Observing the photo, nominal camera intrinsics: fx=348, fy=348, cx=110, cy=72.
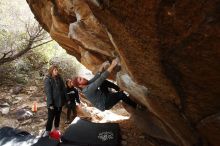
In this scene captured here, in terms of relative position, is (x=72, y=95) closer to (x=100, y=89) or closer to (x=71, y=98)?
(x=71, y=98)

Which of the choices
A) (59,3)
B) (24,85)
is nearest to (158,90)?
(59,3)

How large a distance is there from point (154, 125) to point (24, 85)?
7.83 metres

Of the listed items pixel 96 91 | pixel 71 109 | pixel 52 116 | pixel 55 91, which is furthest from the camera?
pixel 71 109

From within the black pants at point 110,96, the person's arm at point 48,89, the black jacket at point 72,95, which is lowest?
the black pants at point 110,96

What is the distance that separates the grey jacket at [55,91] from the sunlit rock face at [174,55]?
7.90 ft

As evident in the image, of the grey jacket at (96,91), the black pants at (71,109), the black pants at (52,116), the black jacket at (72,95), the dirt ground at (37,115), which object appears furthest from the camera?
the black pants at (71,109)

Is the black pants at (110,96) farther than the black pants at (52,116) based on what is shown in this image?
No

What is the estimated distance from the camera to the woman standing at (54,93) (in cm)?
730

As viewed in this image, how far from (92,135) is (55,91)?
4.37 feet

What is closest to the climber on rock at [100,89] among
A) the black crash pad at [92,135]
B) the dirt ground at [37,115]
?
the black crash pad at [92,135]

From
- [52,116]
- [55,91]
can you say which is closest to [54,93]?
[55,91]

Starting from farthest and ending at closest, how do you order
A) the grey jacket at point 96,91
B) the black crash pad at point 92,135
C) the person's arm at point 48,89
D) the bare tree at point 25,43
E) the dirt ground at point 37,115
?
1. the bare tree at point 25,43
2. the dirt ground at point 37,115
3. the person's arm at point 48,89
4. the black crash pad at point 92,135
5. the grey jacket at point 96,91

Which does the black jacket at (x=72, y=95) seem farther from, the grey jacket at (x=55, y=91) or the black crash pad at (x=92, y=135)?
the black crash pad at (x=92, y=135)

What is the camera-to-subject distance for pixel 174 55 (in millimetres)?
3541
